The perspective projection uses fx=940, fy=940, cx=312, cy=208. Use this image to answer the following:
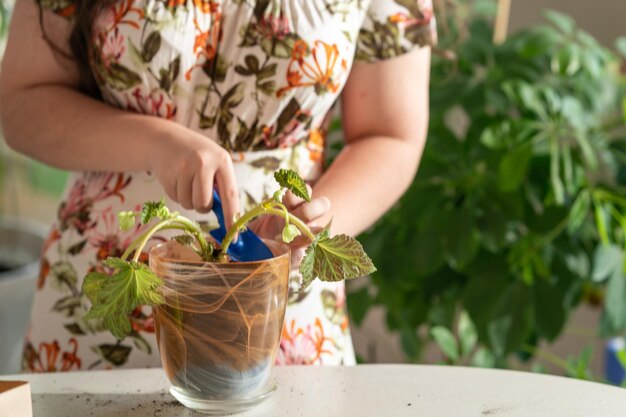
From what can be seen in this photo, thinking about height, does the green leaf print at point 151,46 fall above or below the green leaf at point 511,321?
above

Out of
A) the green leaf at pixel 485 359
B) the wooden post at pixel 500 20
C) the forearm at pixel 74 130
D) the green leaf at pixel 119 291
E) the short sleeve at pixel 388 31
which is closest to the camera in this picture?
the green leaf at pixel 119 291

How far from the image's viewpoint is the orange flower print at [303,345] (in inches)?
38.4

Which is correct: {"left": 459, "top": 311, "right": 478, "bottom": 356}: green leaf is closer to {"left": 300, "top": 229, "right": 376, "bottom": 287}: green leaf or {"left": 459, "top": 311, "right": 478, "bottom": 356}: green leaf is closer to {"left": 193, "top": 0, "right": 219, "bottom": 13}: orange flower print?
{"left": 193, "top": 0, "right": 219, "bottom": 13}: orange flower print

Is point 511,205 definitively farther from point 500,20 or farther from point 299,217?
point 299,217

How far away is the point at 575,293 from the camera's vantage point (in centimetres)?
161

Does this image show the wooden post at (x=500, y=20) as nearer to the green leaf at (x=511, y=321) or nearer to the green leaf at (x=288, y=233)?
the green leaf at (x=511, y=321)

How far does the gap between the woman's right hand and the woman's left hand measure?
0.06 metres

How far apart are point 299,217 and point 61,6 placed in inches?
15.6

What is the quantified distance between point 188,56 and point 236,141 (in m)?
0.11

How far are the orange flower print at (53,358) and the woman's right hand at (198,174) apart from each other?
0.27 meters

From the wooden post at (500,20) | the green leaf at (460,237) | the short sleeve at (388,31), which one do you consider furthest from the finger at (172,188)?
the wooden post at (500,20)

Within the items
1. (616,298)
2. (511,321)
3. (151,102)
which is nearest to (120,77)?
Answer: (151,102)

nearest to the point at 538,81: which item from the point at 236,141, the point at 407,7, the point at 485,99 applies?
the point at 485,99

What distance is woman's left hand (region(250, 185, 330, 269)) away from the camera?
32.0 inches
